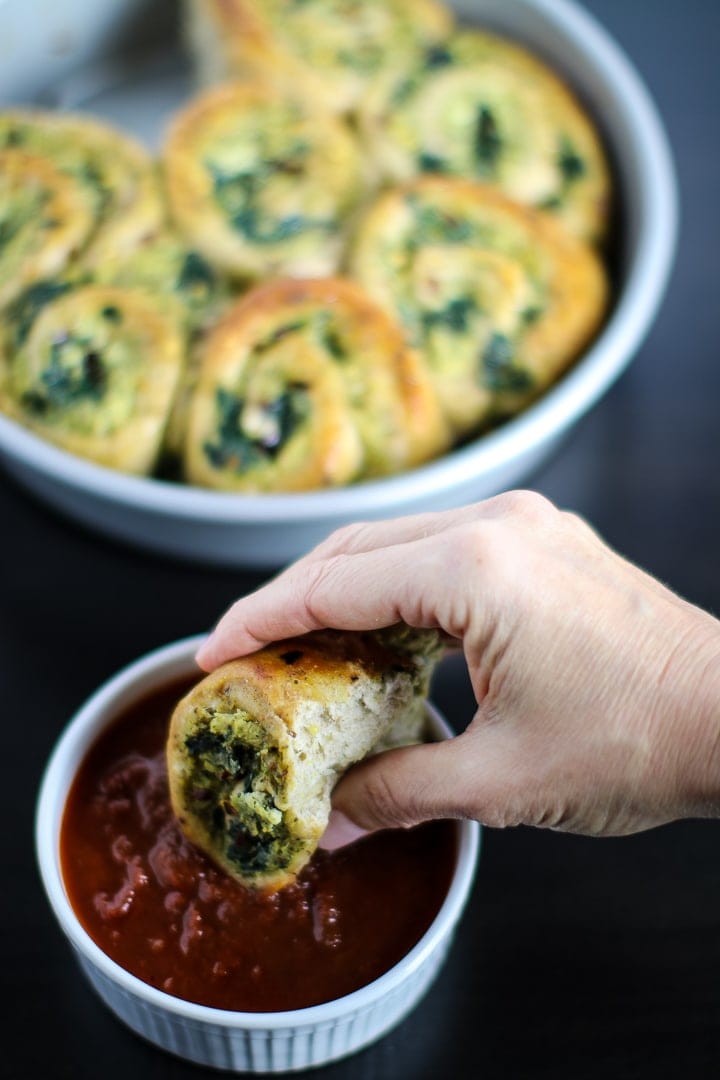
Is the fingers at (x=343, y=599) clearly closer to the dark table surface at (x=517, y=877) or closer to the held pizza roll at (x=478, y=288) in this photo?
the dark table surface at (x=517, y=877)

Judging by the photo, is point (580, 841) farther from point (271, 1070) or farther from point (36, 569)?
point (36, 569)

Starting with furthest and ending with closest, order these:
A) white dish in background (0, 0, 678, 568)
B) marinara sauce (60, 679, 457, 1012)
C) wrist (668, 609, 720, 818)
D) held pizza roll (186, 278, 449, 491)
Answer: held pizza roll (186, 278, 449, 491) → white dish in background (0, 0, 678, 568) → marinara sauce (60, 679, 457, 1012) → wrist (668, 609, 720, 818)

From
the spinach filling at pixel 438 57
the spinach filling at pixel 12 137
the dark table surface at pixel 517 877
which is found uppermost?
the spinach filling at pixel 438 57

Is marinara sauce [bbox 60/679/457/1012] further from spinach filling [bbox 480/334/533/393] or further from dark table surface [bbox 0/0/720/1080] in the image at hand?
spinach filling [bbox 480/334/533/393]

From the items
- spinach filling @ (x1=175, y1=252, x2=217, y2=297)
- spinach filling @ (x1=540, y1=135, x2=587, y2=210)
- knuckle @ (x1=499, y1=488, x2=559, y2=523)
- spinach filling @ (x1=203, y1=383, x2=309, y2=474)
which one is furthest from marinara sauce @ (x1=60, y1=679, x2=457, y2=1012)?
spinach filling @ (x1=540, y1=135, x2=587, y2=210)

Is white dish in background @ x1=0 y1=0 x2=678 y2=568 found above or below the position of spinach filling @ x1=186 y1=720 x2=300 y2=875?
above

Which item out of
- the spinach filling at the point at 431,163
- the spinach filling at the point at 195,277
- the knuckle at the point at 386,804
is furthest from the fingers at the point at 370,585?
the spinach filling at the point at 431,163
